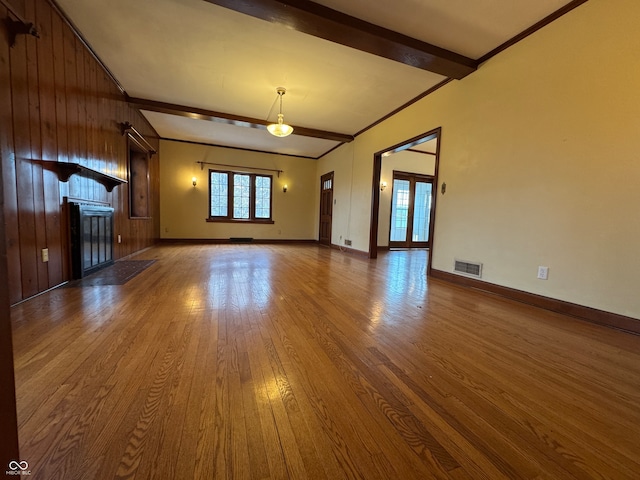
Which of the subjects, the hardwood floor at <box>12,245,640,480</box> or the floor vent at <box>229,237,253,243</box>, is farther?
the floor vent at <box>229,237,253,243</box>

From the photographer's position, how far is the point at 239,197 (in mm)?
7617

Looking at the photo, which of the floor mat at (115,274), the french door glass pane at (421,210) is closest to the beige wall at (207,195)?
the french door glass pane at (421,210)

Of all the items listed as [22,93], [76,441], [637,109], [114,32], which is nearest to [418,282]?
[637,109]

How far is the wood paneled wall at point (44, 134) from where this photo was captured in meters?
2.04

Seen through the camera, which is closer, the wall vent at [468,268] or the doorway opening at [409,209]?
the wall vent at [468,268]

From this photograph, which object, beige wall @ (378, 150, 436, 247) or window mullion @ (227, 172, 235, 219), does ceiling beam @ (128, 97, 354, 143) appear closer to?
beige wall @ (378, 150, 436, 247)

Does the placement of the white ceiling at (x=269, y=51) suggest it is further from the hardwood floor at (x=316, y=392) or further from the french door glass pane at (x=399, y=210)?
the hardwood floor at (x=316, y=392)

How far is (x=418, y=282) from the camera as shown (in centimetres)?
337

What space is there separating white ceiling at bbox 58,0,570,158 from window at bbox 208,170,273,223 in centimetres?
274

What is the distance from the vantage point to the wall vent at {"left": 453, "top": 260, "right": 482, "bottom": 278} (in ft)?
10.1

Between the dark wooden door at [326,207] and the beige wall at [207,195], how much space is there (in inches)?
19.0

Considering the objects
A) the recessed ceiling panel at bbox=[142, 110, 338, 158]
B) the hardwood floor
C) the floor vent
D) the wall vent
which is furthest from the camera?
the floor vent

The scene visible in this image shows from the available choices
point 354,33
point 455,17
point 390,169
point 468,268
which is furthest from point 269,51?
point 390,169

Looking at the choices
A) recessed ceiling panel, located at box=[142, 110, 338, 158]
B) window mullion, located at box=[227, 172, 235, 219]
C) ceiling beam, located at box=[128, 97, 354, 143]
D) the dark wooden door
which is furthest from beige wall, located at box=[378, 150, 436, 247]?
window mullion, located at box=[227, 172, 235, 219]
